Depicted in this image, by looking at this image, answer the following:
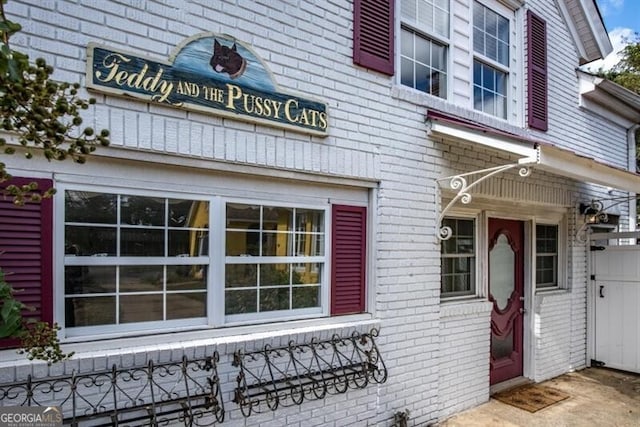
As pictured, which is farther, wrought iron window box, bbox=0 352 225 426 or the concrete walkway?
the concrete walkway

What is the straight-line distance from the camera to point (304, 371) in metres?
3.25

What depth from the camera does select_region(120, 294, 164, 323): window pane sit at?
2588mm

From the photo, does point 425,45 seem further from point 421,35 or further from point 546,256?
point 546,256

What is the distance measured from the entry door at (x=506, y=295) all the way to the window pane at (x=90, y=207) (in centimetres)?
423

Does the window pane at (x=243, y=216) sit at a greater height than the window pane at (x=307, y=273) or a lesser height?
greater

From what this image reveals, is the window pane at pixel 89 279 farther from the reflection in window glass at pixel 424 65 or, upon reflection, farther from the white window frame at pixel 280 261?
the reflection in window glass at pixel 424 65

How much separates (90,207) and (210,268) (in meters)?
0.84

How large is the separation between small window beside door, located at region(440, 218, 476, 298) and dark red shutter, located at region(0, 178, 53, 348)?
3.64m

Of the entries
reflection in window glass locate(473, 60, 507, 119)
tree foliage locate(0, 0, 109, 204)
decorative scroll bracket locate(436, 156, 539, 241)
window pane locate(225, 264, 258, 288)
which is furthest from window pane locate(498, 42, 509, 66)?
tree foliage locate(0, 0, 109, 204)

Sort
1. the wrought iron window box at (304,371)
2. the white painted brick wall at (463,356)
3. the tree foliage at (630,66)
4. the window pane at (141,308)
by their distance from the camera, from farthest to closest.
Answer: the tree foliage at (630,66) → the white painted brick wall at (463,356) → the wrought iron window box at (304,371) → the window pane at (141,308)

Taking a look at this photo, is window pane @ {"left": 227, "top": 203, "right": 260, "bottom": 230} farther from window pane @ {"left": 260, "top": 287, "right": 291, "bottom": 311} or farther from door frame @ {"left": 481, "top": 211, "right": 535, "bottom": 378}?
door frame @ {"left": 481, "top": 211, "right": 535, "bottom": 378}

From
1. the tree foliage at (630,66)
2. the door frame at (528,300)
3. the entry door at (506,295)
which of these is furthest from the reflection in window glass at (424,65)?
the tree foliage at (630,66)

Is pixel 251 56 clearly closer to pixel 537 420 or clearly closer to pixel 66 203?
pixel 66 203

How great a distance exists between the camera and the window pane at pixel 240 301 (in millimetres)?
2990
